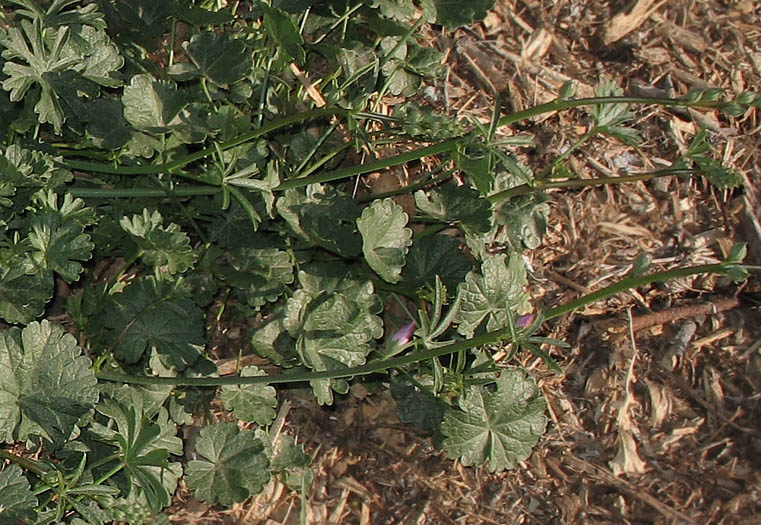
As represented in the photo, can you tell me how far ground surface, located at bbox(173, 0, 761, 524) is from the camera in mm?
2986

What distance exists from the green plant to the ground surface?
200mm

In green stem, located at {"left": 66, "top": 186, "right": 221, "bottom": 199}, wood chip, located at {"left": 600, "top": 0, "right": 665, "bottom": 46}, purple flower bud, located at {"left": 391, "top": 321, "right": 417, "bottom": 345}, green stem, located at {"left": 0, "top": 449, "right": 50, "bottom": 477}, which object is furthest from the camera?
wood chip, located at {"left": 600, "top": 0, "right": 665, "bottom": 46}

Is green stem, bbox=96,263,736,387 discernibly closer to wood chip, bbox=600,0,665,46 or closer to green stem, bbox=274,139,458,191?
green stem, bbox=274,139,458,191

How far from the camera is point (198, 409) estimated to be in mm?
2994

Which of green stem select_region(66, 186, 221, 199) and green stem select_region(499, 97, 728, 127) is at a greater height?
green stem select_region(499, 97, 728, 127)

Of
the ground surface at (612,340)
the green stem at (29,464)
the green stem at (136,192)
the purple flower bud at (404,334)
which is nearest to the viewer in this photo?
the green stem at (29,464)

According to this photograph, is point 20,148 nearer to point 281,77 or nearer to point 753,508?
point 281,77

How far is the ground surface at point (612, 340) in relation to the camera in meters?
2.99

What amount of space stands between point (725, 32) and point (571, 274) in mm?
1052

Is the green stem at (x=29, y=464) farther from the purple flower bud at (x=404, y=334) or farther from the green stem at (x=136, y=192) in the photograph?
the purple flower bud at (x=404, y=334)

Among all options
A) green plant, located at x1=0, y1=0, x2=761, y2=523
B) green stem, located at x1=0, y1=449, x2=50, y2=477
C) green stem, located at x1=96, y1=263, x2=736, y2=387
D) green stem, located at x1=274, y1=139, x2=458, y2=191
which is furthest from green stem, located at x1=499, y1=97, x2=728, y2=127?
green stem, located at x1=0, y1=449, x2=50, y2=477

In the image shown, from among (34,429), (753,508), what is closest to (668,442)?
(753,508)

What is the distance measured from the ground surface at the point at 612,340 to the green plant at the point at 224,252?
20cm

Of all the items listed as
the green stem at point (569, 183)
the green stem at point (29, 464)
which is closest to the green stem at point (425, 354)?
the green stem at point (29, 464)
